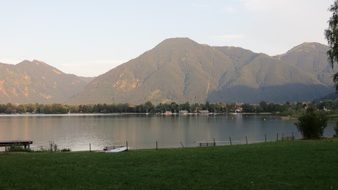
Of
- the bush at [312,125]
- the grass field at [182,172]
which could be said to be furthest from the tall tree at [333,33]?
the grass field at [182,172]

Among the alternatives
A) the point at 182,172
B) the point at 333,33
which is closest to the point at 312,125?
the point at 333,33

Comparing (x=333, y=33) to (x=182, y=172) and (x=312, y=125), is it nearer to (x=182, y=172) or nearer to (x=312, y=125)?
(x=312, y=125)

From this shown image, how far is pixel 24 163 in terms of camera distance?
24.5 m

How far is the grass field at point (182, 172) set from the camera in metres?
17.7

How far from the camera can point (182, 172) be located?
20.8m

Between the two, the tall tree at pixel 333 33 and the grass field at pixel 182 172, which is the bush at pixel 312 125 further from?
the grass field at pixel 182 172

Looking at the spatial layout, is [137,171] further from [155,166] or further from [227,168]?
[227,168]

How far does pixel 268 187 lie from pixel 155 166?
728cm

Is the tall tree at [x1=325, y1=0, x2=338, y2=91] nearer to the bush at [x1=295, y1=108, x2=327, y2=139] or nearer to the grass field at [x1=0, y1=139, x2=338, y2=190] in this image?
the bush at [x1=295, y1=108, x2=327, y2=139]

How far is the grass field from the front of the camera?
17.7 metres

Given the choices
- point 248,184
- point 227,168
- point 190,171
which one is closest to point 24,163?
point 190,171

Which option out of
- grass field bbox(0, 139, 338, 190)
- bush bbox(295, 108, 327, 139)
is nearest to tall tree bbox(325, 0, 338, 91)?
bush bbox(295, 108, 327, 139)

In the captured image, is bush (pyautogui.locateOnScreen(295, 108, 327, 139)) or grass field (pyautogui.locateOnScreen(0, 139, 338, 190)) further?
bush (pyautogui.locateOnScreen(295, 108, 327, 139))

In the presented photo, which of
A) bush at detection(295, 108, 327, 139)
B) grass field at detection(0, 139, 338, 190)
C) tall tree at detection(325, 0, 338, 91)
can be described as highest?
tall tree at detection(325, 0, 338, 91)
